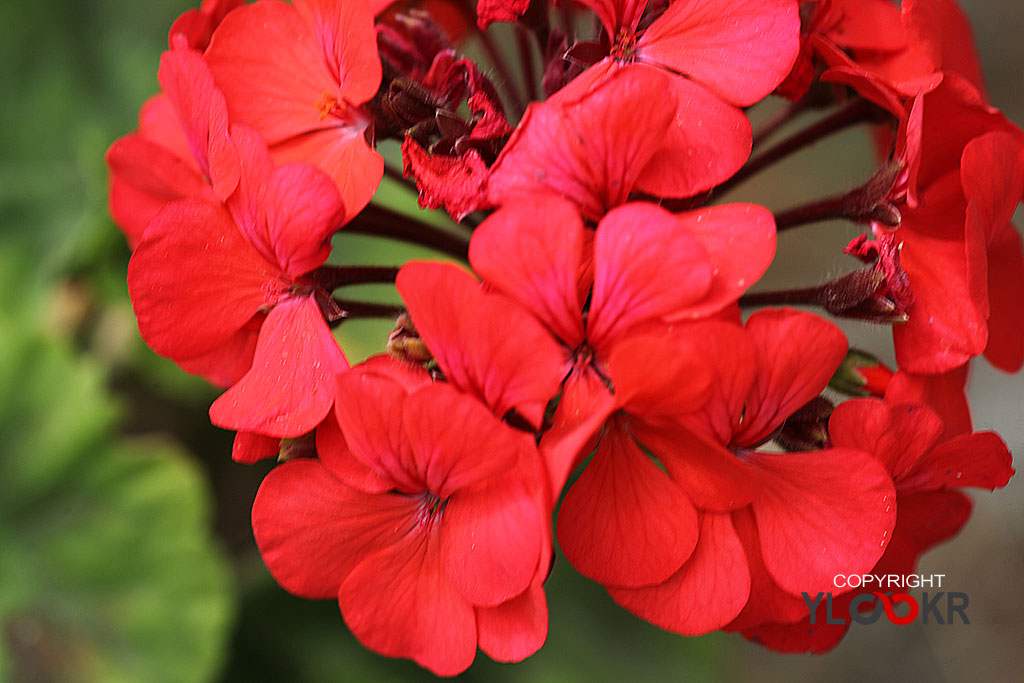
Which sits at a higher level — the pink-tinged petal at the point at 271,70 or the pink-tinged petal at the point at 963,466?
the pink-tinged petal at the point at 271,70

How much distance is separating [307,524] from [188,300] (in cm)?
20

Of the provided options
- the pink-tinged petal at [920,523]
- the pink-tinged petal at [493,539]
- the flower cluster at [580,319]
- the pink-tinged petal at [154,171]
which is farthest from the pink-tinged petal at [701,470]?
the pink-tinged petal at [154,171]

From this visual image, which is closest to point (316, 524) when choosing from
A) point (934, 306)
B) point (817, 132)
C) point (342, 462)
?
point (342, 462)

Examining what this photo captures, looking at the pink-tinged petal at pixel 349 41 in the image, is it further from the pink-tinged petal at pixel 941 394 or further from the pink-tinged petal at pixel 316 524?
the pink-tinged petal at pixel 941 394

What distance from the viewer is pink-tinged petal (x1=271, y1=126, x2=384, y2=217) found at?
611mm

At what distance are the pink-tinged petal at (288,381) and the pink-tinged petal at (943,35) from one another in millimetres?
539

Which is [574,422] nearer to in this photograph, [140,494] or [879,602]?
[879,602]

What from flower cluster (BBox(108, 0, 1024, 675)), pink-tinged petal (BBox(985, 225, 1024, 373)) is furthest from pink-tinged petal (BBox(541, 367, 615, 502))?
pink-tinged petal (BBox(985, 225, 1024, 373))

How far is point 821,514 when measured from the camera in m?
0.60

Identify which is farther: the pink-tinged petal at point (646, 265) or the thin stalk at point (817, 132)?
the thin stalk at point (817, 132)

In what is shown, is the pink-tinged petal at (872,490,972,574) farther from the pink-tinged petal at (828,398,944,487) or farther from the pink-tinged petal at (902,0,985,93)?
the pink-tinged petal at (902,0,985,93)

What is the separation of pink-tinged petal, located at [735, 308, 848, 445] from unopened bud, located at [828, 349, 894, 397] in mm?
145

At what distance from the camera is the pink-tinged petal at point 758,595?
0.62 m

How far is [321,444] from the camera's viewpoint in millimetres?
604
